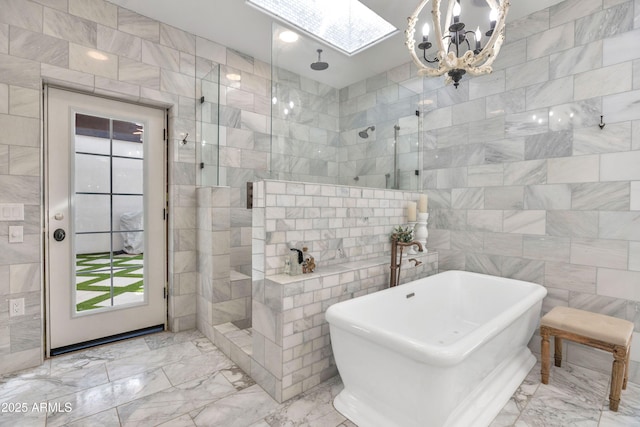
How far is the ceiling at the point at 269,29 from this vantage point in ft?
8.05

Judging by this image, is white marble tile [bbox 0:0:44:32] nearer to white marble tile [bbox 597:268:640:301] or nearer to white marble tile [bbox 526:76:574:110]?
white marble tile [bbox 526:76:574:110]

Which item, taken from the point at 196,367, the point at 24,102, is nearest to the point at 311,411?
the point at 196,367

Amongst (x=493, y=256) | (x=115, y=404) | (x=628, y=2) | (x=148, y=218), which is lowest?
(x=115, y=404)

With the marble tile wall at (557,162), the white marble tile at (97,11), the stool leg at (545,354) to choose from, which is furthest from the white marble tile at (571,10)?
the white marble tile at (97,11)

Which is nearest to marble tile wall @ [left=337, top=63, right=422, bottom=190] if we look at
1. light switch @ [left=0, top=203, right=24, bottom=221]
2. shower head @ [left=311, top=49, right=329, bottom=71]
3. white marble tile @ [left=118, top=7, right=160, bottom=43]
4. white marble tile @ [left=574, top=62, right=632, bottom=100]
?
shower head @ [left=311, top=49, right=329, bottom=71]

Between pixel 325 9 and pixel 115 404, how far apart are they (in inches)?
128

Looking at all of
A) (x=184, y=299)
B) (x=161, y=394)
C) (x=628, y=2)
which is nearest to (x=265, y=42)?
(x=184, y=299)

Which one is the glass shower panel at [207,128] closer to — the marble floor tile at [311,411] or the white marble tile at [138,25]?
the white marble tile at [138,25]

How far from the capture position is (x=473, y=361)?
1.55 m

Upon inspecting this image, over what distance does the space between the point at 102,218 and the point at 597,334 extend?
3.73m

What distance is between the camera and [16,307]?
7.06 ft

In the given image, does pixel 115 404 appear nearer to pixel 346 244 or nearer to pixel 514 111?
pixel 346 244

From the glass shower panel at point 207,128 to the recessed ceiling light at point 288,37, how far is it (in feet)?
3.16

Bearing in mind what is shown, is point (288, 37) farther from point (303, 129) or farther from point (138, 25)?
point (138, 25)
